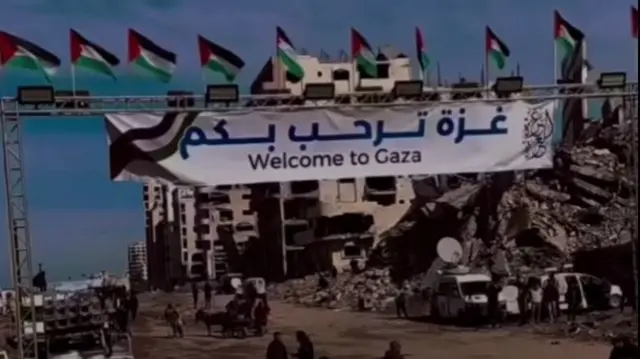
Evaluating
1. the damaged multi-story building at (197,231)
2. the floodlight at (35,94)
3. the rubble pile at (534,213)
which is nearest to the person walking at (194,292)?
the damaged multi-story building at (197,231)

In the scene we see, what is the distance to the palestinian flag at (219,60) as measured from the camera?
11906mm

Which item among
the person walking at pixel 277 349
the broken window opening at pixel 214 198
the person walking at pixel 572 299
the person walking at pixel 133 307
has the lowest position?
A: the person walking at pixel 277 349

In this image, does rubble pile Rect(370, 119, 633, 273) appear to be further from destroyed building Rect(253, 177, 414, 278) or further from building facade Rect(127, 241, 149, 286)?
building facade Rect(127, 241, 149, 286)

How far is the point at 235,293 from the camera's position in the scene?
1314cm

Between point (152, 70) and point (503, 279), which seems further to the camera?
point (503, 279)

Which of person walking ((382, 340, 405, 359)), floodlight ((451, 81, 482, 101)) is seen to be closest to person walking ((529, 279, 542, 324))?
person walking ((382, 340, 405, 359))

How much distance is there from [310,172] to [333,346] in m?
2.09

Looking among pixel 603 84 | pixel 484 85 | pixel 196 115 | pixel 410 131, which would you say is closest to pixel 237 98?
pixel 196 115

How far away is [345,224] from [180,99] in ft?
8.53

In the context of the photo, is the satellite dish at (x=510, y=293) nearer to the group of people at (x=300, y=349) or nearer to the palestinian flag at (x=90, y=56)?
the group of people at (x=300, y=349)

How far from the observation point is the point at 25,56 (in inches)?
445

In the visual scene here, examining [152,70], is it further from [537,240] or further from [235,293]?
[537,240]

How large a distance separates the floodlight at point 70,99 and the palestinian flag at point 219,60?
118 centimetres

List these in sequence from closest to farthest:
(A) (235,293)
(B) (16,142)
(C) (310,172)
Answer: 1. (B) (16,142)
2. (C) (310,172)
3. (A) (235,293)
